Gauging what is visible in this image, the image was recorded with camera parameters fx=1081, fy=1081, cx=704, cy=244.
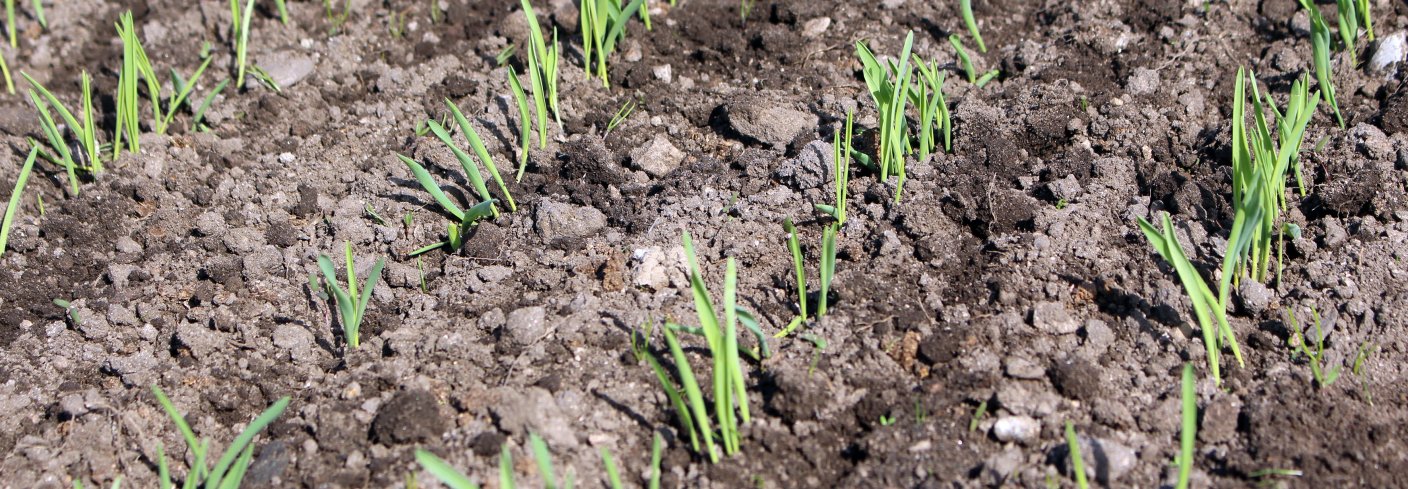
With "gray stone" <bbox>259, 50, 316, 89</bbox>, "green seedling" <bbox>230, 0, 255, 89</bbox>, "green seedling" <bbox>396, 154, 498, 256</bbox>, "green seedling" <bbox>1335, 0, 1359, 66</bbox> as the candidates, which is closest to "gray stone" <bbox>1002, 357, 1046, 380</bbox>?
"green seedling" <bbox>396, 154, 498, 256</bbox>

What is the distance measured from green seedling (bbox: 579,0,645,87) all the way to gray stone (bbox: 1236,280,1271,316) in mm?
1500

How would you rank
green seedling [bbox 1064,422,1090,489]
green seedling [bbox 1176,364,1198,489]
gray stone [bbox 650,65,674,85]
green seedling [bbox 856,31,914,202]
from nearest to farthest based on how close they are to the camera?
green seedling [bbox 1176,364,1198,489], green seedling [bbox 1064,422,1090,489], green seedling [bbox 856,31,914,202], gray stone [bbox 650,65,674,85]

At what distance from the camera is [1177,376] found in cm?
200

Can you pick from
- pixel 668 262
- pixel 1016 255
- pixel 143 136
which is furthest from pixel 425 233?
pixel 1016 255

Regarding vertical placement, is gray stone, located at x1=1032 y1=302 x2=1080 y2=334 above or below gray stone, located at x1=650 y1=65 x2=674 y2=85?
below

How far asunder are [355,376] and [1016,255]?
137 centimetres

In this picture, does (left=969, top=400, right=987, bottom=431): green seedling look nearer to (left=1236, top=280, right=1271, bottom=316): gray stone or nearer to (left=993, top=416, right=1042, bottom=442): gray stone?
(left=993, top=416, right=1042, bottom=442): gray stone

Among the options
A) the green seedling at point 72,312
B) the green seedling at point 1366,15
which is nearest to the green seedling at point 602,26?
the green seedling at point 72,312

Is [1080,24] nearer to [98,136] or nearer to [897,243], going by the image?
[897,243]

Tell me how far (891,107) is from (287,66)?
69.5 inches

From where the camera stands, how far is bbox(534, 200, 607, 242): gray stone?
8.00 ft

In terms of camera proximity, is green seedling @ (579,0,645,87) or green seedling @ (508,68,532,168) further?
green seedling @ (579,0,645,87)

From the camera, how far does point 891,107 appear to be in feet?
7.44

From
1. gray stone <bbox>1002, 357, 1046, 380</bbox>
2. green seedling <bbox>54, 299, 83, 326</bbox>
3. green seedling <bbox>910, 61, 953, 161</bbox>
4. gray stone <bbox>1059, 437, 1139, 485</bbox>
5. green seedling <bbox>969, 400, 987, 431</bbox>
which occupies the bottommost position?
green seedling <bbox>54, 299, 83, 326</bbox>
